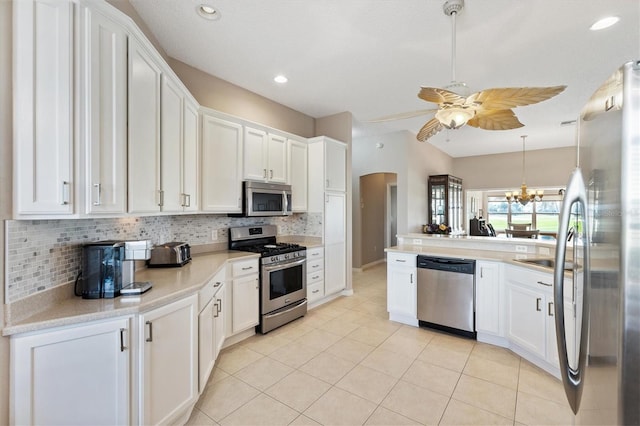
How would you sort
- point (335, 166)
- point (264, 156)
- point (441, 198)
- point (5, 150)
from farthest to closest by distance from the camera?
point (441, 198) < point (335, 166) < point (264, 156) < point (5, 150)

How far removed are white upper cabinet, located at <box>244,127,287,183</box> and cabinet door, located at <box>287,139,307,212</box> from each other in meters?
0.13

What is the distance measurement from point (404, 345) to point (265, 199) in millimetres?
2333

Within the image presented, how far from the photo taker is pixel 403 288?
345 cm

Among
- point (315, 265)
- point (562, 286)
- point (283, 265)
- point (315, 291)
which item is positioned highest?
point (562, 286)

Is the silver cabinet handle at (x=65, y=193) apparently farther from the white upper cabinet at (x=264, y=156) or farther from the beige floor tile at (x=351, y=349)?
the beige floor tile at (x=351, y=349)

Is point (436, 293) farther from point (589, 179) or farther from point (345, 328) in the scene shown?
point (589, 179)

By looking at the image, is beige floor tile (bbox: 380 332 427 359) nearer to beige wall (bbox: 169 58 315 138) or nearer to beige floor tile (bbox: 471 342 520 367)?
beige floor tile (bbox: 471 342 520 367)

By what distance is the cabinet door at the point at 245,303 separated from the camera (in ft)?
9.35

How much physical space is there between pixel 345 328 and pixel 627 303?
2.95m

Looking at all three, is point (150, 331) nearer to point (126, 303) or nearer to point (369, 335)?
point (126, 303)

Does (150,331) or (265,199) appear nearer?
(150,331)

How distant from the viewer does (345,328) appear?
11.0 ft

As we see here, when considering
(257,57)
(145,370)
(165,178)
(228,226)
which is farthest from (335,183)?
(145,370)

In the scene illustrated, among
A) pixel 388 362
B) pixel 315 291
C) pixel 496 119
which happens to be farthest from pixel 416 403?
pixel 496 119
